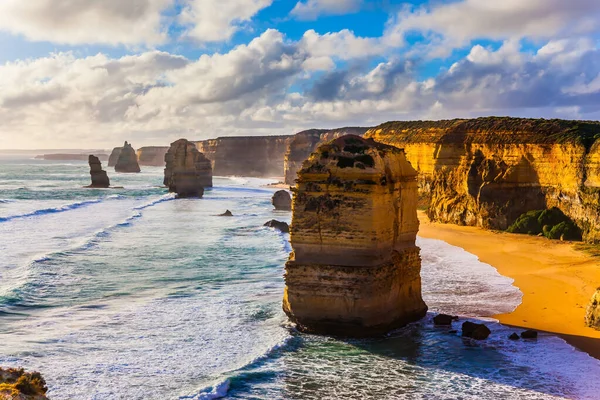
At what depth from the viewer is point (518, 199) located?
38469 mm

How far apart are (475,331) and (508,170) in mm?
24881

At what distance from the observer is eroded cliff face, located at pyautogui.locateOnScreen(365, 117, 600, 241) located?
33.4m

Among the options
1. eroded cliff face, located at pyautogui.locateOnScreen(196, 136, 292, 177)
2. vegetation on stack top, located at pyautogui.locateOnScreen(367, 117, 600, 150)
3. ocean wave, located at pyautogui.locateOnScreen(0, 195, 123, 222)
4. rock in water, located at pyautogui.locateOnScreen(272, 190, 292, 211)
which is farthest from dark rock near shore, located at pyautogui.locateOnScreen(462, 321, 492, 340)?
eroded cliff face, located at pyautogui.locateOnScreen(196, 136, 292, 177)

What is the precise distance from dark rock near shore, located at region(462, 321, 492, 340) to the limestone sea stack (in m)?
1.80

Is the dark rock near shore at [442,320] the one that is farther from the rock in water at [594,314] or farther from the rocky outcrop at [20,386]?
the rocky outcrop at [20,386]

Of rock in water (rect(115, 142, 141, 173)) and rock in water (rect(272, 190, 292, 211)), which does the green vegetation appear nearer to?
rock in water (rect(272, 190, 292, 211))

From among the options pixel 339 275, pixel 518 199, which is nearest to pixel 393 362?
pixel 339 275

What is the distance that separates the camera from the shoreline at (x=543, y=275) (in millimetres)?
17469

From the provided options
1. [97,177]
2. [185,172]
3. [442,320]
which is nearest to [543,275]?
[442,320]

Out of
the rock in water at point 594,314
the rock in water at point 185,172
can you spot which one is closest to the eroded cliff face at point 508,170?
the rock in water at point 594,314

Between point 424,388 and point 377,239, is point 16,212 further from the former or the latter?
point 424,388

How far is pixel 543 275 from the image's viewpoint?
956 inches

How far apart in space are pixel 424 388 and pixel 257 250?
1908 cm

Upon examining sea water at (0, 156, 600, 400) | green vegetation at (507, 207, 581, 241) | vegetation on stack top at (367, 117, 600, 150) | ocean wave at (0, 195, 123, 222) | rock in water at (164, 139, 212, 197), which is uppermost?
vegetation on stack top at (367, 117, 600, 150)
